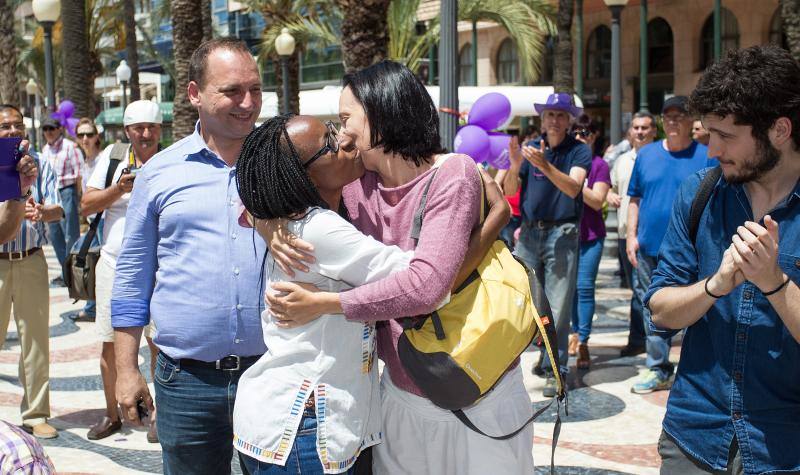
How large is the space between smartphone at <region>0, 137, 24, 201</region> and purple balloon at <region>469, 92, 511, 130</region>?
3.50 meters

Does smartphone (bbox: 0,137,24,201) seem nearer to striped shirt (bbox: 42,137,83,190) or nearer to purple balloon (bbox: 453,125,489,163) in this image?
purple balloon (bbox: 453,125,489,163)

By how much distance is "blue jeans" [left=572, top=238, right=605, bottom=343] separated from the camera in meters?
7.59

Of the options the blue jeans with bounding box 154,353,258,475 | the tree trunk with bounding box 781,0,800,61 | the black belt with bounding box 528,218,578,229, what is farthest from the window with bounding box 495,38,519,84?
the blue jeans with bounding box 154,353,258,475

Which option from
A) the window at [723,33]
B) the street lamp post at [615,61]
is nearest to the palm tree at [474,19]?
the street lamp post at [615,61]

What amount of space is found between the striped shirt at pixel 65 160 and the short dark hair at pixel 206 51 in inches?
343

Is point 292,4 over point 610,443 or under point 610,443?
over

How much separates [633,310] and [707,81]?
214 inches

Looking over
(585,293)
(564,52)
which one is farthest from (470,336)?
(564,52)

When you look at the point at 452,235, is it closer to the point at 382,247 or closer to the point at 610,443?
the point at 382,247

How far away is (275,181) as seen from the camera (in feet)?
8.20

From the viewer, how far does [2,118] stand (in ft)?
19.4

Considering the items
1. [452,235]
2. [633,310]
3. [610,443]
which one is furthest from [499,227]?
[633,310]

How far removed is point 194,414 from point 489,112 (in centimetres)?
418

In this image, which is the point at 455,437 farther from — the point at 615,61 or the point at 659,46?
the point at 659,46
